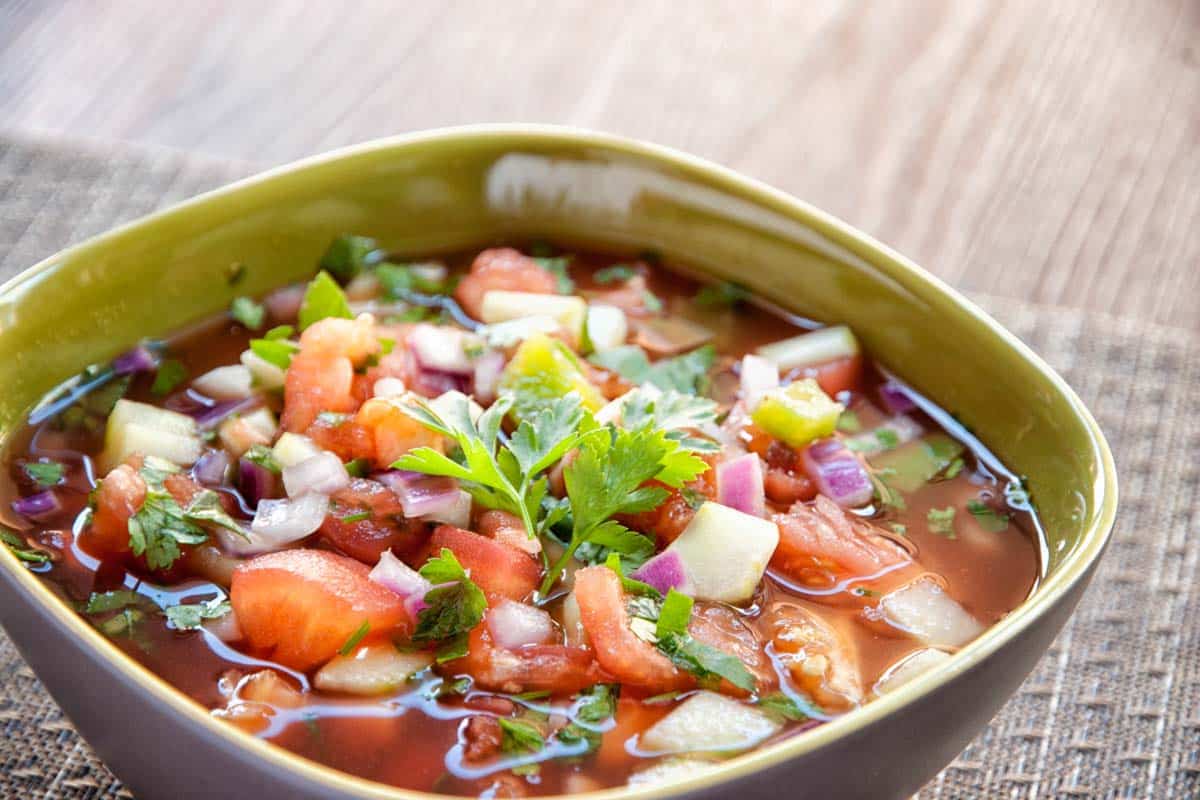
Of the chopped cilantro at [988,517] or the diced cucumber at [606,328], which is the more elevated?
the diced cucumber at [606,328]

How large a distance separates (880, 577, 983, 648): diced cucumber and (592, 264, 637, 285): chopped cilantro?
0.96 m

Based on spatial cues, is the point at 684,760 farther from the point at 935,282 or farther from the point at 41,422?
the point at 41,422

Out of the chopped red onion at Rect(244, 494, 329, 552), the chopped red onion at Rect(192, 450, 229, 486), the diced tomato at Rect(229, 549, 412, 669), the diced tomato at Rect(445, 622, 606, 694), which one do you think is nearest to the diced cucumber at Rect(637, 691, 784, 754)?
the diced tomato at Rect(445, 622, 606, 694)

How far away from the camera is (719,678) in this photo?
1949 mm

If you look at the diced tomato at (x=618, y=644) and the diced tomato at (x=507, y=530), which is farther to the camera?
the diced tomato at (x=507, y=530)

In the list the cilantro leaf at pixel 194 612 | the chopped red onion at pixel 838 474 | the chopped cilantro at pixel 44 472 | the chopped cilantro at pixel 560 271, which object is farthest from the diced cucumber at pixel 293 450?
the chopped red onion at pixel 838 474

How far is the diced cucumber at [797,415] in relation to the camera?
7.61 feet

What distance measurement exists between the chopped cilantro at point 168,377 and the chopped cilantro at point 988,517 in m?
1.41

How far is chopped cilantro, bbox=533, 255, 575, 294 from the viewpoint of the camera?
110 inches

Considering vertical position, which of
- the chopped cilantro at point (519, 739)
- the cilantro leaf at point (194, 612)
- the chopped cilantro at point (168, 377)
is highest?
the chopped cilantro at point (168, 377)

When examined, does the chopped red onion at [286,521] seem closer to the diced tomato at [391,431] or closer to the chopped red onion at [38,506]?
the diced tomato at [391,431]

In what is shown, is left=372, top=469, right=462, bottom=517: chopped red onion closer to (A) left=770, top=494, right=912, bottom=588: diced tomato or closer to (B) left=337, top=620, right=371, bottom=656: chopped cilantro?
(B) left=337, top=620, right=371, bottom=656: chopped cilantro

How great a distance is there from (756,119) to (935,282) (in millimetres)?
1710

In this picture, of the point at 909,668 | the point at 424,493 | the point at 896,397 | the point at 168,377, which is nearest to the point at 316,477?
the point at 424,493
